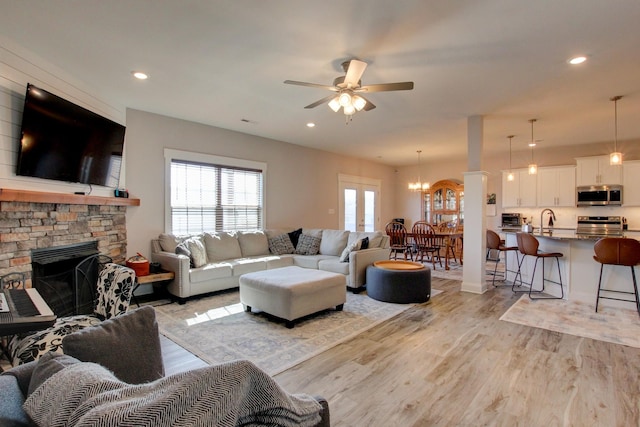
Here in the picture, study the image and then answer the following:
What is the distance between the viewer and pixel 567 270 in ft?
14.6

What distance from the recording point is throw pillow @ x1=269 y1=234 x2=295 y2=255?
19.1ft

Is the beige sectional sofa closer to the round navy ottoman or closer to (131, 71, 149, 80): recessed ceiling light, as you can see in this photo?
the round navy ottoman

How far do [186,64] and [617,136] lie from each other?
24.7 feet

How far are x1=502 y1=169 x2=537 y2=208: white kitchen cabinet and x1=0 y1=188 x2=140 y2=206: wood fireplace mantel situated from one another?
7669 mm

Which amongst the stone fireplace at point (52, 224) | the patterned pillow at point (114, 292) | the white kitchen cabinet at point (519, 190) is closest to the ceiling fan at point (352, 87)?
the patterned pillow at point (114, 292)

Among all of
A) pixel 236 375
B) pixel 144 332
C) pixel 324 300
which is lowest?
pixel 324 300

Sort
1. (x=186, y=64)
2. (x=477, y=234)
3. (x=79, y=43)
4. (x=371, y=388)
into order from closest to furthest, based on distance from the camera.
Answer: (x=371, y=388), (x=79, y=43), (x=186, y=64), (x=477, y=234)

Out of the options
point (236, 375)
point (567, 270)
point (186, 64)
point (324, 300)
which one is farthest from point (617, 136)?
point (236, 375)

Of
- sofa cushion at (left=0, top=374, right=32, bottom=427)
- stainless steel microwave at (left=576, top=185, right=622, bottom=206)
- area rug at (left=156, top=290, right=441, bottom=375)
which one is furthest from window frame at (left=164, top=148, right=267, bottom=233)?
stainless steel microwave at (left=576, top=185, right=622, bottom=206)

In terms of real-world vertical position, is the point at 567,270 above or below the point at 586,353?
above

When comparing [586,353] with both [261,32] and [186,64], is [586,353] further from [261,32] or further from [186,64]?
[186,64]

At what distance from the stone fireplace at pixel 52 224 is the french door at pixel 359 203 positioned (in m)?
4.90

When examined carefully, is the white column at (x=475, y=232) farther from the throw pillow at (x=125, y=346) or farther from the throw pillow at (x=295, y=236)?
the throw pillow at (x=125, y=346)

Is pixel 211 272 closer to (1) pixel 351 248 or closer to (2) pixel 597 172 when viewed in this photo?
(1) pixel 351 248
